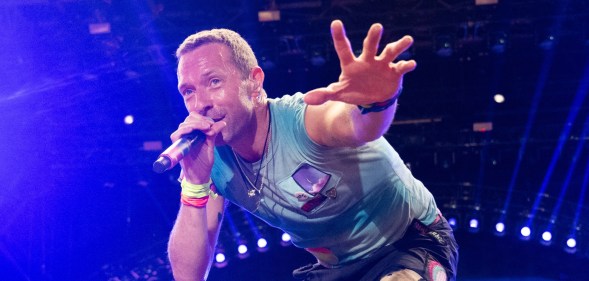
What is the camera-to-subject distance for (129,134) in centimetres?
702

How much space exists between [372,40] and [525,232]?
5680mm

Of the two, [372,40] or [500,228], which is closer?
[372,40]

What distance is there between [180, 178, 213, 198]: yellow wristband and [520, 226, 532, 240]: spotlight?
17.1 feet

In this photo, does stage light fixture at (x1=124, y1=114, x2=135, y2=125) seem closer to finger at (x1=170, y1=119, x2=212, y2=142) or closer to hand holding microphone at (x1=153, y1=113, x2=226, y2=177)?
hand holding microphone at (x1=153, y1=113, x2=226, y2=177)

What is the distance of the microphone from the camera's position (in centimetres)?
192

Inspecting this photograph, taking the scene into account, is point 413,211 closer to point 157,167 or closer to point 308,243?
point 308,243

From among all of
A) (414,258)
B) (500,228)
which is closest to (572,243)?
(500,228)

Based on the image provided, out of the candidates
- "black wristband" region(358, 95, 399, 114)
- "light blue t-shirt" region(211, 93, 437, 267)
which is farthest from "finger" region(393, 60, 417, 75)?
"light blue t-shirt" region(211, 93, 437, 267)

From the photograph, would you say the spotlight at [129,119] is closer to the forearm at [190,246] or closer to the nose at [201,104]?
the forearm at [190,246]

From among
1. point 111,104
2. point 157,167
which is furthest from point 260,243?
point 157,167

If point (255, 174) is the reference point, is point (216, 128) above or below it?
above

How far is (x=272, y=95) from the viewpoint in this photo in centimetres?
704

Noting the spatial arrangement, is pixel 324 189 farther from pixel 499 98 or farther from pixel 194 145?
pixel 499 98

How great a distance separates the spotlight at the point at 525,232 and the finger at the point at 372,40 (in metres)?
5.62
